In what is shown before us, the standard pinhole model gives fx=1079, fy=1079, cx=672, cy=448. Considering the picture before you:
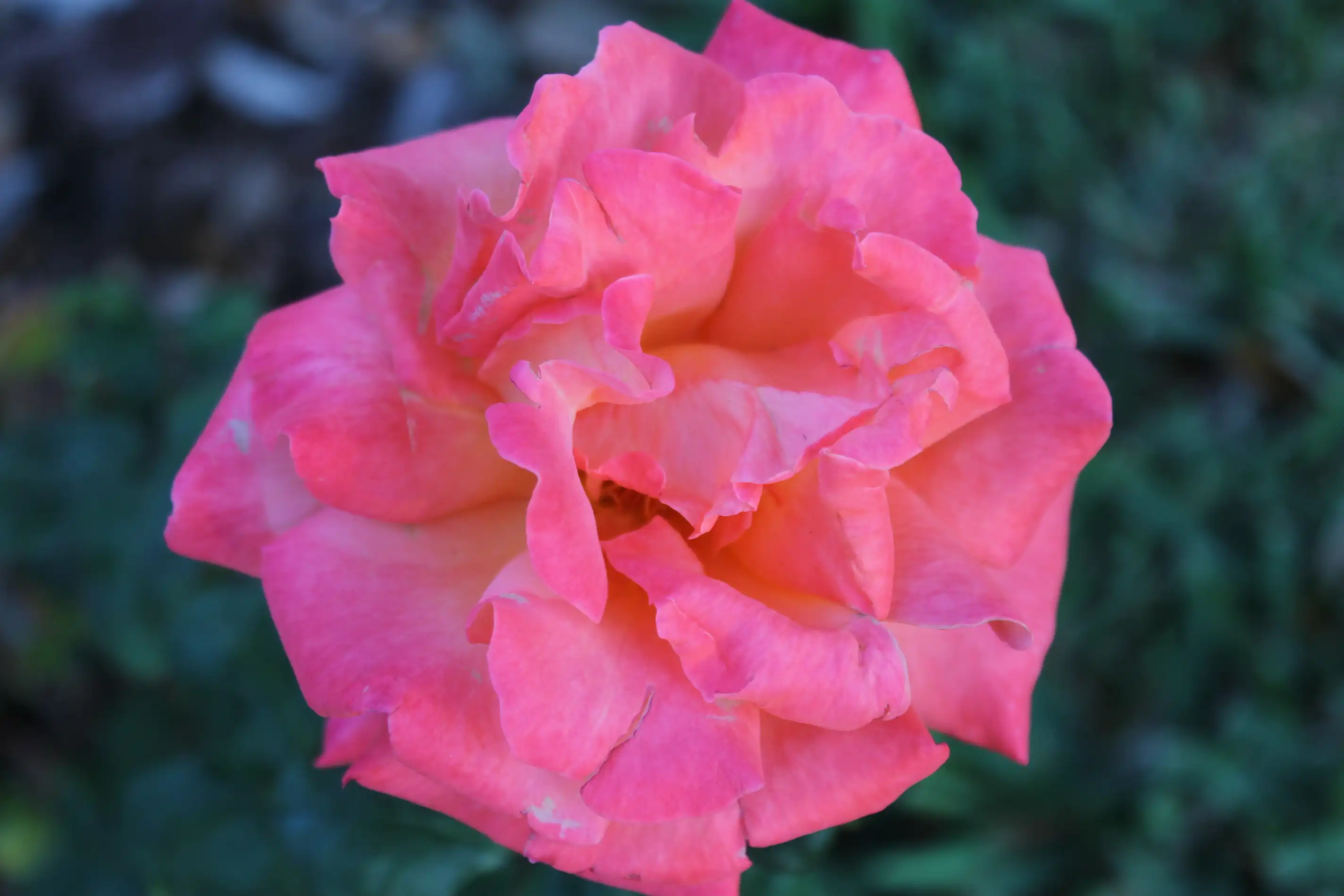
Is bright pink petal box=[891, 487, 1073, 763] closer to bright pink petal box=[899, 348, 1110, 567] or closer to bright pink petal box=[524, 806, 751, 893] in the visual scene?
bright pink petal box=[899, 348, 1110, 567]

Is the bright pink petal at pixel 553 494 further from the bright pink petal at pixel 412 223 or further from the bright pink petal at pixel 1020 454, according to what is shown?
the bright pink petal at pixel 1020 454

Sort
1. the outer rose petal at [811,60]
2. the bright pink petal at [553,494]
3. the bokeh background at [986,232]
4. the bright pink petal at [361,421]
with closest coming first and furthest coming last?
the bright pink petal at [553,494] < the bright pink petal at [361,421] < the outer rose petal at [811,60] < the bokeh background at [986,232]

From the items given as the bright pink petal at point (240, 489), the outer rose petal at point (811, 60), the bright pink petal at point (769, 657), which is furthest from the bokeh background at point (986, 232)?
the outer rose petal at point (811, 60)

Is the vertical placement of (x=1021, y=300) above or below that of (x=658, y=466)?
above

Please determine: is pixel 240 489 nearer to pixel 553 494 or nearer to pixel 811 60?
pixel 553 494

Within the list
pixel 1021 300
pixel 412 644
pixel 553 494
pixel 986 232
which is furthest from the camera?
pixel 986 232

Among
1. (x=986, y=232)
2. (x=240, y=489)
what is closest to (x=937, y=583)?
(x=240, y=489)
